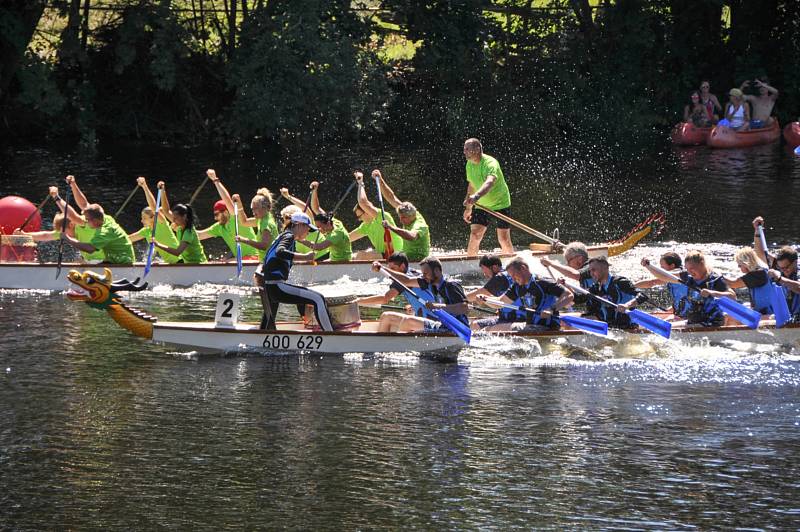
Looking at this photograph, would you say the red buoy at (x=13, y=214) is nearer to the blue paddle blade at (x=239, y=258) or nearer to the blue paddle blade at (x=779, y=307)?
the blue paddle blade at (x=239, y=258)

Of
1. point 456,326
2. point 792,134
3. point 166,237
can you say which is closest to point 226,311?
point 456,326

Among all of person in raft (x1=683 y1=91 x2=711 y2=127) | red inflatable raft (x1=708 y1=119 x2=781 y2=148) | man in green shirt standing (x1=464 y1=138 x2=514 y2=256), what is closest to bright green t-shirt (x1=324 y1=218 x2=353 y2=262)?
man in green shirt standing (x1=464 y1=138 x2=514 y2=256)

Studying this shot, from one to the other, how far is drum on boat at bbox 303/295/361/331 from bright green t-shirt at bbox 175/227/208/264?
389 cm

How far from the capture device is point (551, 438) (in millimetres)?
12391

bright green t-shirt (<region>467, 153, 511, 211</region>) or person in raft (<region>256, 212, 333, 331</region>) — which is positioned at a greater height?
bright green t-shirt (<region>467, 153, 511, 211</region>)

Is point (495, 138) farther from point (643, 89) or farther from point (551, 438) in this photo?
point (551, 438)

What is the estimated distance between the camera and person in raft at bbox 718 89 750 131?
30.4 meters

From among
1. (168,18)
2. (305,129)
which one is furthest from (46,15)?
(305,129)

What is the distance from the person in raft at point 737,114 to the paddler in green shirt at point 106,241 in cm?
1641

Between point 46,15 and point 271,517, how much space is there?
23282 millimetres

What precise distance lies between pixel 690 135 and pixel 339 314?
17.6m

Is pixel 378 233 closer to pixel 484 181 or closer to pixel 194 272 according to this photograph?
pixel 484 181

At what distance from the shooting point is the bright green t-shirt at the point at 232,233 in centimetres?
1873

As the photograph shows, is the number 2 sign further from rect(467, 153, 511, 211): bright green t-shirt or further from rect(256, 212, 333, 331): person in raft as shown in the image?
rect(467, 153, 511, 211): bright green t-shirt
